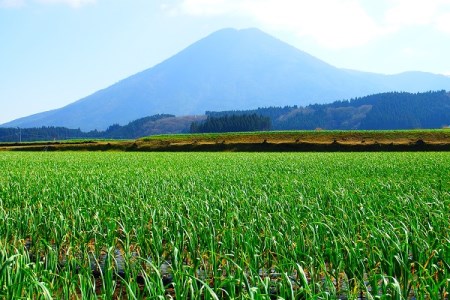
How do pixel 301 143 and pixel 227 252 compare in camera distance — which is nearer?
pixel 227 252

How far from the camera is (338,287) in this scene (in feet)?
18.7

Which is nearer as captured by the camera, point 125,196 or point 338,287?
point 338,287

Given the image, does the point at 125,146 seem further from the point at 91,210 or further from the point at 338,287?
the point at 338,287

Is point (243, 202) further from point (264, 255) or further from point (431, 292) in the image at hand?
point (431, 292)

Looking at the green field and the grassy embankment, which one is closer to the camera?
the green field

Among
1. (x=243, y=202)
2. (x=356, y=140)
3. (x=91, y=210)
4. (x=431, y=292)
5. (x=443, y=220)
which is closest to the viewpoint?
(x=431, y=292)

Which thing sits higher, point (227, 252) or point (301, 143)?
point (227, 252)

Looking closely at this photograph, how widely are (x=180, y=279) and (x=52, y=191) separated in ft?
31.3

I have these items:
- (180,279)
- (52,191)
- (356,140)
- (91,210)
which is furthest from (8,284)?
(356,140)

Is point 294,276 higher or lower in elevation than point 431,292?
lower

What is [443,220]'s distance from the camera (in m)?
7.71

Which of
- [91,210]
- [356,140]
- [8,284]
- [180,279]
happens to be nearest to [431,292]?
[180,279]

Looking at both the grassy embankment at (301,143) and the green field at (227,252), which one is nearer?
the green field at (227,252)

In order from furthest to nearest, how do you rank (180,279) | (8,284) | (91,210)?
1. (91,210)
2. (180,279)
3. (8,284)
